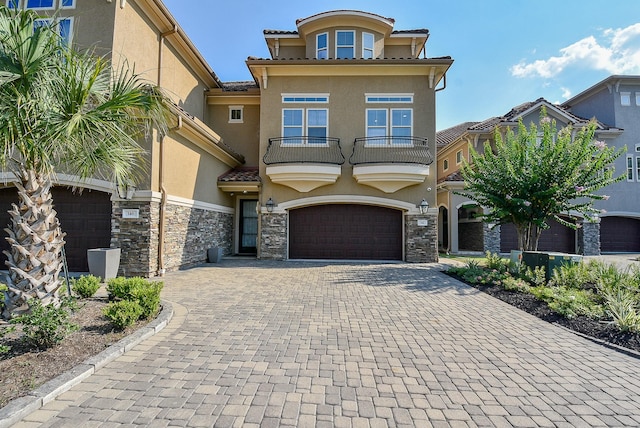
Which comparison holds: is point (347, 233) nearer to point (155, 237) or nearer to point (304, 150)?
point (304, 150)

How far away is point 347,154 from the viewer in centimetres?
1369

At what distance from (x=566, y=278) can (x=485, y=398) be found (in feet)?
22.6

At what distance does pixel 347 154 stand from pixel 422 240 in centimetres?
498

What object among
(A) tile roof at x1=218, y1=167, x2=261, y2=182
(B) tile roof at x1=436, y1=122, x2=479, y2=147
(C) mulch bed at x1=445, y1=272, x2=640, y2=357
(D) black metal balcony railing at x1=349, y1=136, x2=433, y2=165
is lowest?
(C) mulch bed at x1=445, y1=272, x2=640, y2=357

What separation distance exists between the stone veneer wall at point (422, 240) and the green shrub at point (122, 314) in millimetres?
11089

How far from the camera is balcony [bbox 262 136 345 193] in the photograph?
13.0 m

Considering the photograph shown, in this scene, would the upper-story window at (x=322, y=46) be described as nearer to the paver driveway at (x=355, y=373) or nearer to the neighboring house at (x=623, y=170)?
the paver driveway at (x=355, y=373)

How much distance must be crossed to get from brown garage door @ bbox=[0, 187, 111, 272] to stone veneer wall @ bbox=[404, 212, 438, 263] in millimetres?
11299

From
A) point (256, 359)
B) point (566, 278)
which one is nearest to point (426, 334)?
point (256, 359)

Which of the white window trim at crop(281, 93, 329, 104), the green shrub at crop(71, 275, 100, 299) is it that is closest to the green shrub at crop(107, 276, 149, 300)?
the green shrub at crop(71, 275, 100, 299)

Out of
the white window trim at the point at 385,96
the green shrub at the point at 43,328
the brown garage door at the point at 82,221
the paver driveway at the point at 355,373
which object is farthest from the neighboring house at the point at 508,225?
the green shrub at the point at 43,328

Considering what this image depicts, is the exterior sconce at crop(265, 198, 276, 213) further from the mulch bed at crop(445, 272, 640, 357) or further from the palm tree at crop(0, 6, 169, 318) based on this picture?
the mulch bed at crop(445, 272, 640, 357)

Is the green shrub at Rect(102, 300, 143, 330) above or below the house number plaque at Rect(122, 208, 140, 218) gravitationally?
below

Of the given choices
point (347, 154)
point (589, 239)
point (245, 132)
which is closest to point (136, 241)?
point (245, 132)
